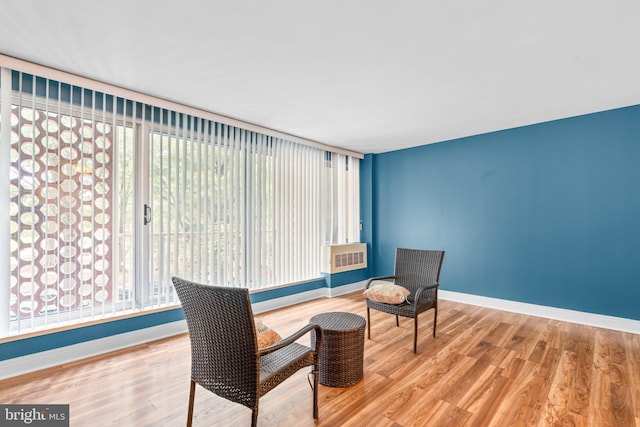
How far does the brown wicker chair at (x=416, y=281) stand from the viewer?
117 inches

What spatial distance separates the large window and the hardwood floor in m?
0.67

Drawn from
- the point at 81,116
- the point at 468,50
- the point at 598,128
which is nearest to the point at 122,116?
the point at 81,116

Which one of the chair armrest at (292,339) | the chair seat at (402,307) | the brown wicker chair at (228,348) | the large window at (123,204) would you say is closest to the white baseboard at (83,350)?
the large window at (123,204)

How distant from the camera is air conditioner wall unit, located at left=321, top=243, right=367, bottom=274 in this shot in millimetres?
4938

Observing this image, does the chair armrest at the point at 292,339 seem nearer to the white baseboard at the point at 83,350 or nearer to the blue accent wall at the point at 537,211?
the white baseboard at the point at 83,350

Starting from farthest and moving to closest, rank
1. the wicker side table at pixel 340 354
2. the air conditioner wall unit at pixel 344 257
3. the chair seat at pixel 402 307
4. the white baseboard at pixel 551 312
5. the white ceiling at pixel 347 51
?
the air conditioner wall unit at pixel 344 257 < the white baseboard at pixel 551 312 < the chair seat at pixel 402 307 < the wicker side table at pixel 340 354 < the white ceiling at pixel 347 51

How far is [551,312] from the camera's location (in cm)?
385

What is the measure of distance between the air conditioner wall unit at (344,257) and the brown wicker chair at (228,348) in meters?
3.21

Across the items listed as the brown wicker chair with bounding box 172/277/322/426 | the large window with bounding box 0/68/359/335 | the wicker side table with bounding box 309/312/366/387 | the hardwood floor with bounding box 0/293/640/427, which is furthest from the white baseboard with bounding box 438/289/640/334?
the brown wicker chair with bounding box 172/277/322/426

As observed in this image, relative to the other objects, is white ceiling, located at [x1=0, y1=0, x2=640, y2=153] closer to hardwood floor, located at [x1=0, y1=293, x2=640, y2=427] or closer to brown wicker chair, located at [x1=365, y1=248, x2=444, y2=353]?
brown wicker chair, located at [x1=365, y1=248, x2=444, y2=353]

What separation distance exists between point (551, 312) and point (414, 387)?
109 inches

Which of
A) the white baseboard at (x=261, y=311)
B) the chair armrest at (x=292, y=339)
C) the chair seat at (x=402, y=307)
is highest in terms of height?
the chair armrest at (x=292, y=339)

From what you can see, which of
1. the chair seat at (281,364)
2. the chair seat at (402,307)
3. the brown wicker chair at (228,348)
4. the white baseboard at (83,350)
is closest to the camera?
the brown wicker chair at (228,348)

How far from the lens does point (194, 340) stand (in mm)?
1683
